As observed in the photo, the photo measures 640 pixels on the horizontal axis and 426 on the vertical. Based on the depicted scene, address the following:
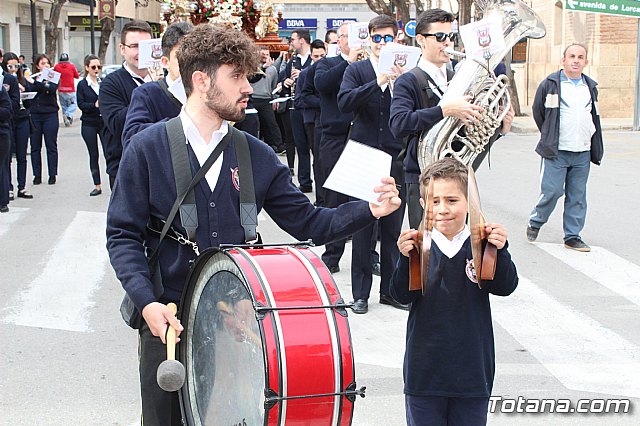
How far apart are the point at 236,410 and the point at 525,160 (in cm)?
1433

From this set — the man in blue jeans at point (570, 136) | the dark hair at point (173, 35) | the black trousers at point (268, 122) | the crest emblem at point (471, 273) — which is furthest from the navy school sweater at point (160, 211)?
the black trousers at point (268, 122)

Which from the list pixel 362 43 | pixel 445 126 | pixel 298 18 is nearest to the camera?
pixel 445 126

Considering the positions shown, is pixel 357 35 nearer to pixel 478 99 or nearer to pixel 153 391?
pixel 478 99

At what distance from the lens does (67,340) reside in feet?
22.4

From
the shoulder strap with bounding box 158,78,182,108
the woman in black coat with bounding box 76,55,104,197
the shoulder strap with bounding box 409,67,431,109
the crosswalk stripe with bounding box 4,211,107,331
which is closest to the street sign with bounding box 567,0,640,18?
the woman in black coat with bounding box 76,55,104,197

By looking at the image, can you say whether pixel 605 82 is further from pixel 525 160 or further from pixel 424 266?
pixel 424 266

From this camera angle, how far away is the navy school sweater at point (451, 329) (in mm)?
3873

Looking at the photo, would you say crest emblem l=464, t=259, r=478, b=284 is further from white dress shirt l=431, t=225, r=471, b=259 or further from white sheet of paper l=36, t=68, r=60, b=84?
white sheet of paper l=36, t=68, r=60, b=84

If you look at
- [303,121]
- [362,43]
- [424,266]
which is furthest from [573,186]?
[424,266]

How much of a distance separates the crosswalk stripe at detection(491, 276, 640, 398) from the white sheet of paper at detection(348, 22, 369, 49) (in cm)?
238

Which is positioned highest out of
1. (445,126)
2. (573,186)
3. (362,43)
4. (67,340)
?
(362,43)

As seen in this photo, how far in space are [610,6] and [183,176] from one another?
1953 centimetres

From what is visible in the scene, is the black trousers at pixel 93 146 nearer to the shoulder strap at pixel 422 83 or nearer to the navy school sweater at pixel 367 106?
the navy school sweater at pixel 367 106

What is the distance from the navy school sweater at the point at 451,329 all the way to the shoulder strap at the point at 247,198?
0.60m
